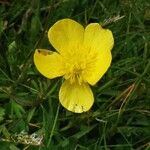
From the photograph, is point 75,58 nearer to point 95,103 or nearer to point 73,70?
point 73,70

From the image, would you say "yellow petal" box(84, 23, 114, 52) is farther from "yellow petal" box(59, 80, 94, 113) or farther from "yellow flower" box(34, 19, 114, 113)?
"yellow petal" box(59, 80, 94, 113)

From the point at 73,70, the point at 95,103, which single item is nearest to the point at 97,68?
the point at 73,70

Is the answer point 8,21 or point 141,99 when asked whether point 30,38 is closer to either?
point 8,21

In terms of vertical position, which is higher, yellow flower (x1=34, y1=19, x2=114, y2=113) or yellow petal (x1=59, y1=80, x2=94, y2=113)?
yellow flower (x1=34, y1=19, x2=114, y2=113)

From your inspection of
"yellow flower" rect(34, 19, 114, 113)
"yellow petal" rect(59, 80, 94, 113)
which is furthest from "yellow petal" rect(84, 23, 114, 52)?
"yellow petal" rect(59, 80, 94, 113)

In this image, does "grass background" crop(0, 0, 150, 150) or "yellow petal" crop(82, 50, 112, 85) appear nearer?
"yellow petal" crop(82, 50, 112, 85)

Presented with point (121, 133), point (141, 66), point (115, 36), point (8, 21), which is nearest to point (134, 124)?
point (121, 133)

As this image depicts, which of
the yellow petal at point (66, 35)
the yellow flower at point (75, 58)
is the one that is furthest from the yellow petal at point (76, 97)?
the yellow petal at point (66, 35)
